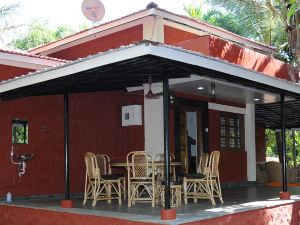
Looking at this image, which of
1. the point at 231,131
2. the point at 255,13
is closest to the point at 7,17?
the point at 255,13

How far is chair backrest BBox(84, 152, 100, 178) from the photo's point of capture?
8.34m

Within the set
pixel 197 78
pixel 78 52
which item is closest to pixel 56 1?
pixel 78 52

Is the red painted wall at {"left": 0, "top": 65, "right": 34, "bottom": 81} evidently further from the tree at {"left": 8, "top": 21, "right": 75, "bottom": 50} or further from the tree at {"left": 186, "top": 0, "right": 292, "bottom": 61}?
the tree at {"left": 8, "top": 21, "right": 75, "bottom": 50}

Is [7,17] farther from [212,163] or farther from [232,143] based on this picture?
[212,163]

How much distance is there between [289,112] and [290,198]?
6.14 meters

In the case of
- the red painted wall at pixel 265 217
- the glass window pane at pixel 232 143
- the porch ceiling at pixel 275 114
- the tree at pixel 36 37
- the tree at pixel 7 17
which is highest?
the tree at pixel 36 37

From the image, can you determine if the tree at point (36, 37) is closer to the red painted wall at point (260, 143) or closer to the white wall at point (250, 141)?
the red painted wall at point (260, 143)

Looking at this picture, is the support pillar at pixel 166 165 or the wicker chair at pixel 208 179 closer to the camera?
the support pillar at pixel 166 165

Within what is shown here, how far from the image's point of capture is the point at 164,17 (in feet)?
36.6

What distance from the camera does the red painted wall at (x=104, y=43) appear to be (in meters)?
11.7

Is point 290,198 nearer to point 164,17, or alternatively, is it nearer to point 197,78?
point 197,78

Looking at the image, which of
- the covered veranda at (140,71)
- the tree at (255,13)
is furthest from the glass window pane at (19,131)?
the tree at (255,13)

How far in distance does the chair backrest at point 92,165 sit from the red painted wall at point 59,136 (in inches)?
73.1

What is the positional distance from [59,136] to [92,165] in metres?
2.25
